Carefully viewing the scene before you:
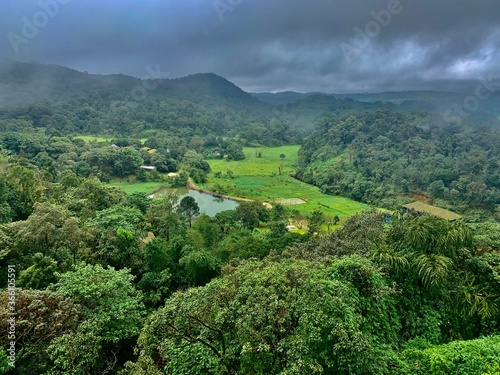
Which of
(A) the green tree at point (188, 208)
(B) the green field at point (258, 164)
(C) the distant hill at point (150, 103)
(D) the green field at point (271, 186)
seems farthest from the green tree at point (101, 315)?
(C) the distant hill at point (150, 103)

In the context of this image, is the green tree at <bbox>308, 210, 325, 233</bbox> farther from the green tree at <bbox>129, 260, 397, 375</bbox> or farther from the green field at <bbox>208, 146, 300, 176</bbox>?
the green field at <bbox>208, 146, 300, 176</bbox>

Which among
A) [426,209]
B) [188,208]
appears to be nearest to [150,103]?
[188,208]

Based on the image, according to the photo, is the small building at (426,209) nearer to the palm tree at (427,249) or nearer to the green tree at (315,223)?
the green tree at (315,223)

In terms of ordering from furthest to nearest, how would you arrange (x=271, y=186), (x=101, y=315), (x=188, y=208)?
1. (x=271, y=186)
2. (x=188, y=208)
3. (x=101, y=315)

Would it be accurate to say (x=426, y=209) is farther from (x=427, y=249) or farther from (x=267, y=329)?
(x=267, y=329)

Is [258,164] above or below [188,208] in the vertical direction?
below
